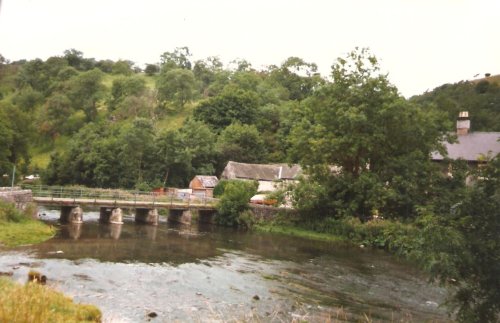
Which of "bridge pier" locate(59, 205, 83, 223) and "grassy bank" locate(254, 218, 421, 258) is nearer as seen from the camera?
"grassy bank" locate(254, 218, 421, 258)

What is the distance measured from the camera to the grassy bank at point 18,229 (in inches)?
1160

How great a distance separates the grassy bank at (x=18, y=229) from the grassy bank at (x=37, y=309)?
14990 millimetres

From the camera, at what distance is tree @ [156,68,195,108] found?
4085 inches

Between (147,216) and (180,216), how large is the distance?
14.6ft

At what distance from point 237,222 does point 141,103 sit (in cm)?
5410

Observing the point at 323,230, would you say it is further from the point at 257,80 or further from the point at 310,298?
the point at 257,80

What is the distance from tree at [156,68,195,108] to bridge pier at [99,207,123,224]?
58046 millimetres

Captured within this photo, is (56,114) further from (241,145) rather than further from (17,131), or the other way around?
(241,145)

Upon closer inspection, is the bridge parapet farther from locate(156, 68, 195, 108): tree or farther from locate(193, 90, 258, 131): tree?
locate(156, 68, 195, 108): tree

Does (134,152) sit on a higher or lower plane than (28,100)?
lower

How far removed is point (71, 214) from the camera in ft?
145

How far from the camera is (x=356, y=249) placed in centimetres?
3981

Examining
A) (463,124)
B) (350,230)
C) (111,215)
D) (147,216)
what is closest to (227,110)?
(147,216)

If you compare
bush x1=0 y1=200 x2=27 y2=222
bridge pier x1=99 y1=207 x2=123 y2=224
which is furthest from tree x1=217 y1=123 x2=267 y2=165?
bush x1=0 y1=200 x2=27 y2=222
